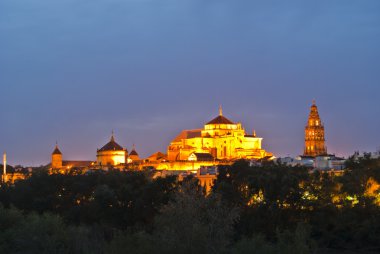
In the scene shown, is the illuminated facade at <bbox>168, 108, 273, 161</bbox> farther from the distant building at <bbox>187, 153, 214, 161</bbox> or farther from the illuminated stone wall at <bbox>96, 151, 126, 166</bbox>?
the illuminated stone wall at <bbox>96, 151, 126, 166</bbox>

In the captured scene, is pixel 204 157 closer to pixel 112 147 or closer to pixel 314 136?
pixel 112 147

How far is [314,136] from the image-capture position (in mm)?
156500

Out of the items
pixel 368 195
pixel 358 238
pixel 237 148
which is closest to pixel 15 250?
pixel 358 238

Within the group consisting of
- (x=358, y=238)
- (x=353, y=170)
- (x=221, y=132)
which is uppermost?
(x=221, y=132)

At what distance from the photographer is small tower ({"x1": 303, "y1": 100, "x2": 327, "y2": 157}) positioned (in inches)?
6161

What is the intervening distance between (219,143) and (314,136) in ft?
77.9

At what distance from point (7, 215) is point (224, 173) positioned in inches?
915

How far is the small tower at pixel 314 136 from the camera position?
156 metres

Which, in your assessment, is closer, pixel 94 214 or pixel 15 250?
pixel 15 250

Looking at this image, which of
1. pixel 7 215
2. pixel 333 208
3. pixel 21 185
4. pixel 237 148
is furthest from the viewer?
pixel 237 148

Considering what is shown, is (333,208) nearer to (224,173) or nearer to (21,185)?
(224,173)

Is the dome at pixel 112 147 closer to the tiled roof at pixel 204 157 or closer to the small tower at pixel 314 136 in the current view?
the tiled roof at pixel 204 157

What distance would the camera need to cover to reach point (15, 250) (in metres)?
40.5

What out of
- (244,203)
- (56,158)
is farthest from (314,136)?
(244,203)
